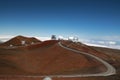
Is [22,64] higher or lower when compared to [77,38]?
lower

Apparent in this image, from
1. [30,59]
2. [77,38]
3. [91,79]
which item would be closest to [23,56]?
[30,59]

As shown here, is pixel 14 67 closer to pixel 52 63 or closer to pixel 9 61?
pixel 9 61

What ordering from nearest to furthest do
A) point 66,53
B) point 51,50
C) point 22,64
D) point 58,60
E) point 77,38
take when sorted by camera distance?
point 22,64 < point 58,60 < point 66,53 < point 51,50 < point 77,38

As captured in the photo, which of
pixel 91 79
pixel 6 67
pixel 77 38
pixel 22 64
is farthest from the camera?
pixel 77 38

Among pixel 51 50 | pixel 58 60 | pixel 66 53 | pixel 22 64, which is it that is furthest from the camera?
pixel 51 50

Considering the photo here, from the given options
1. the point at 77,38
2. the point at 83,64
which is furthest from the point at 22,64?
the point at 77,38

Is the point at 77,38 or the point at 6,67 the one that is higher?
the point at 77,38

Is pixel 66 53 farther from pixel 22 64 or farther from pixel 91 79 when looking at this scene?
pixel 91 79

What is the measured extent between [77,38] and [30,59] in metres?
86.6

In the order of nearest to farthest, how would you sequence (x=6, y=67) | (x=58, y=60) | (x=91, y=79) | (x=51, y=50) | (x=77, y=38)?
(x=91, y=79) < (x=6, y=67) < (x=58, y=60) < (x=51, y=50) < (x=77, y=38)

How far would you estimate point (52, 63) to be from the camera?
8975 cm

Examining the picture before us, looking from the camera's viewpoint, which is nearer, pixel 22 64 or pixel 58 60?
pixel 22 64

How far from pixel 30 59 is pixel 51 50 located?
711 inches

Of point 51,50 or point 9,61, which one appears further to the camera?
point 51,50
